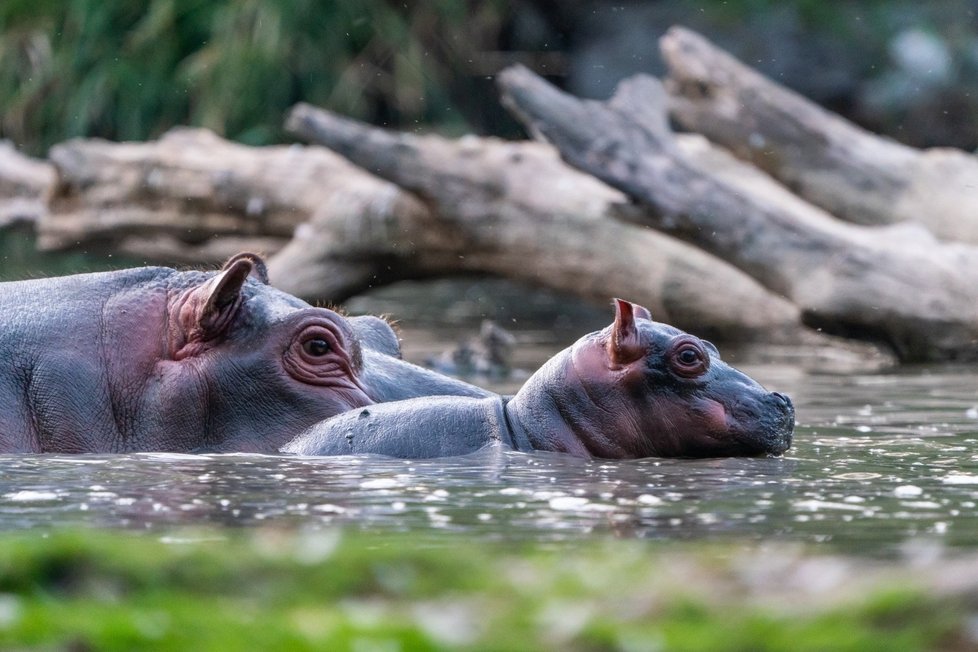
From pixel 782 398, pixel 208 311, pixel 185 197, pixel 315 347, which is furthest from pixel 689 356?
pixel 185 197

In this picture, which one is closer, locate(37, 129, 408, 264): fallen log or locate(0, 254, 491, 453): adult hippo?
locate(0, 254, 491, 453): adult hippo

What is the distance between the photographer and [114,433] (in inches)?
203

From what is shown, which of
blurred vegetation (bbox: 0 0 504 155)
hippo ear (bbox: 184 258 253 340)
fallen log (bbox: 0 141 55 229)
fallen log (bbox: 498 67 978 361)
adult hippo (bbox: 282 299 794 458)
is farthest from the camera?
blurred vegetation (bbox: 0 0 504 155)

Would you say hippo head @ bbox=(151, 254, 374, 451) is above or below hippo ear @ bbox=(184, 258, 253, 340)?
below

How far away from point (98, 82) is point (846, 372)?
1104 centimetres

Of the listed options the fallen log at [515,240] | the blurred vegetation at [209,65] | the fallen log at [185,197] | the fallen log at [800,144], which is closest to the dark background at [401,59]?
the blurred vegetation at [209,65]

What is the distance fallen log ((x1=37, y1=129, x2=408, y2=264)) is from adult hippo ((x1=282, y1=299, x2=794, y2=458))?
21.3 ft

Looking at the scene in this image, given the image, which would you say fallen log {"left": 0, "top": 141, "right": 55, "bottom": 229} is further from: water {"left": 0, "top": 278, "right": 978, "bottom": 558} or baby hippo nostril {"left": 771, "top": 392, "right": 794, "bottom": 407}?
baby hippo nostril {"left": 771, "top": 392, "right": 794, "bottom": 407}

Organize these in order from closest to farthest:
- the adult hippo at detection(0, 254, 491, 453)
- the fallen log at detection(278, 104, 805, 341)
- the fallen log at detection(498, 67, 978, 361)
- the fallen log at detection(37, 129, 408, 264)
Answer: the adult hippo at detection(0, 254, 491, 453) < the fallen log at detection(498, 67, 978, 361) < the fallen log at detection(278, 104, 805, 341) < the fallen log at detection(37, 129, 408, 264)

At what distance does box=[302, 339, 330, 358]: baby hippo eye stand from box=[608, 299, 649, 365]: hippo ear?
34.4 inches

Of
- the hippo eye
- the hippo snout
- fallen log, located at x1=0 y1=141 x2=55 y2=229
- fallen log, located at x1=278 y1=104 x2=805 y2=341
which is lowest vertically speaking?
the hippo snout

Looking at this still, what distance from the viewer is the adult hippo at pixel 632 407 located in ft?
17.3

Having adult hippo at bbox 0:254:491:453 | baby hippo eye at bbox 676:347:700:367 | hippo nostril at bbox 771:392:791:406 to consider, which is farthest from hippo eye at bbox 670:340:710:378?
adult hippo at bbox 0:254:491:453

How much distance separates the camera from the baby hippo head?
529 centimetres
